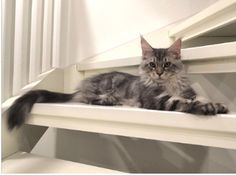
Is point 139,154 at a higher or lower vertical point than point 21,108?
lower

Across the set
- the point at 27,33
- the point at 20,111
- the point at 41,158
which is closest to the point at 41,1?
the point at 27,33

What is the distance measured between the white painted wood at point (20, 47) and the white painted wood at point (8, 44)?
2 centimetres

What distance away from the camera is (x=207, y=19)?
0.96 m

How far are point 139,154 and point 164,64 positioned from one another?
0.63 m

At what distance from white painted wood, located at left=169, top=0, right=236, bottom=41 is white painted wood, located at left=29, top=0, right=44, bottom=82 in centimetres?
67

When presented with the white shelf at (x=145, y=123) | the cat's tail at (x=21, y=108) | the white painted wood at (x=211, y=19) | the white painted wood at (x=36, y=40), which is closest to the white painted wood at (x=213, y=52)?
the white painted wood at (x=211, y=19)

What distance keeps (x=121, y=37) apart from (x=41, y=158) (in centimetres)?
91

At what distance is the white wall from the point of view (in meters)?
1.58

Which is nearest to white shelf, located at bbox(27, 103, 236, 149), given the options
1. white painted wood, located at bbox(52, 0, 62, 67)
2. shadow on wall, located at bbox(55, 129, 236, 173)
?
white painted wood, located at bbox(52, 0, 62, 67)

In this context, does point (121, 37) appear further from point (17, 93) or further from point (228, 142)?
point (228, 142)

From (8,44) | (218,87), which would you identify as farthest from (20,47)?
(218,87)

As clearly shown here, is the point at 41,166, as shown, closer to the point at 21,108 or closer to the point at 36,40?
the point at 21,108

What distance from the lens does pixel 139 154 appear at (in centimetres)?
147

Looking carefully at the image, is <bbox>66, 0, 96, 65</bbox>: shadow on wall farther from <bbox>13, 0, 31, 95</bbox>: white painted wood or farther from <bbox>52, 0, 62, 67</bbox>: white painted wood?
<bbox>13, 0, 31, 95</bbox>: white painted wood
